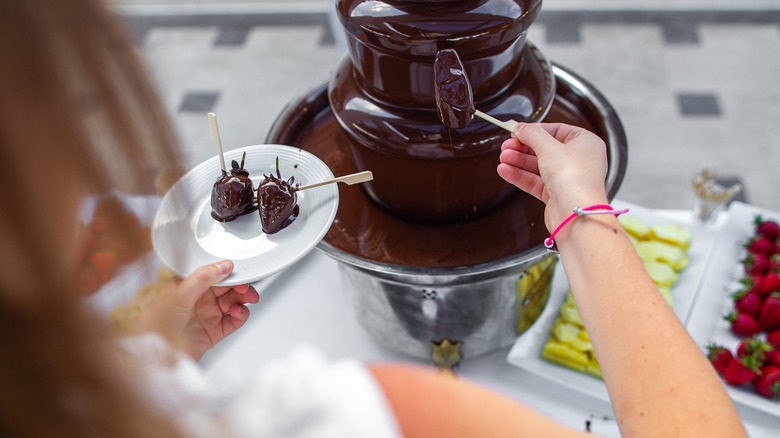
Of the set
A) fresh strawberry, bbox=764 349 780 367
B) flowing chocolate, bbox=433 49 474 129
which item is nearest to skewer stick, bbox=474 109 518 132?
flowing chocolate, bbox=433 49 474 129

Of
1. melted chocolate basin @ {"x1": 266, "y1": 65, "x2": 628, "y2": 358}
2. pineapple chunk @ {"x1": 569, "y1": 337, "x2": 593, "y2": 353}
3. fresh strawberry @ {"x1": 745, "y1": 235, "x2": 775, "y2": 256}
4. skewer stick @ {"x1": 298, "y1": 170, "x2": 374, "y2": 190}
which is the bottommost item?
pineapple chunk @ {"x1": 569, "y1": 337, "x2": 593, "y2": 353}

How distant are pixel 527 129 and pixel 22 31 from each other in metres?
0.87

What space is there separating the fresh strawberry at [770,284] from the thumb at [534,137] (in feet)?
3.35

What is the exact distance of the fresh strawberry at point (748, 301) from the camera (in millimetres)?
1786

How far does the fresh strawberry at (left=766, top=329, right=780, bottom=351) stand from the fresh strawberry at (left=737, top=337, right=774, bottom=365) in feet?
0.09

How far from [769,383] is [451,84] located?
3.52 ft

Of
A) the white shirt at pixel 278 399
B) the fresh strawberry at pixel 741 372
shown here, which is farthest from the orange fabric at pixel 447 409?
the fresh strawberry at pixel 741 372

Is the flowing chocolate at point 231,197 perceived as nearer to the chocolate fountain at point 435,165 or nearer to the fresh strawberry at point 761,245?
the chocolate fountain at point 435,165

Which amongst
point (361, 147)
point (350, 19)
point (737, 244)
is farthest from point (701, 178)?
point (350, 19)

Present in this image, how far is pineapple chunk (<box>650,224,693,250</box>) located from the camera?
194 centimetres

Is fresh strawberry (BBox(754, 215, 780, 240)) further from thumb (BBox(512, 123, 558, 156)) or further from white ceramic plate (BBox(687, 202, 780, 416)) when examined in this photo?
thumb (BBox(512, 123, 558, 156))

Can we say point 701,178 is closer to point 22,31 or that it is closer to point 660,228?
point 660,228

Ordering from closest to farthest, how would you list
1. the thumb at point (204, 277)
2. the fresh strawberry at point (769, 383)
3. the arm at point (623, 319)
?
the arm at point (623, 319) → the thumb at point (204, 277) → the fresh strawberry at point (769, 383)

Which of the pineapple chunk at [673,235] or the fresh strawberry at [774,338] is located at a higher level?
the pineapple chunk at [673,235]
